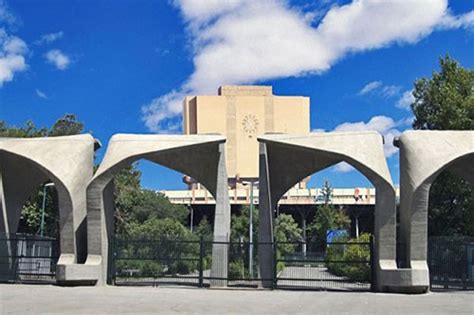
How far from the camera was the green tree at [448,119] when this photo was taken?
29188 millimetres

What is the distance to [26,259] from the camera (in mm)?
25953

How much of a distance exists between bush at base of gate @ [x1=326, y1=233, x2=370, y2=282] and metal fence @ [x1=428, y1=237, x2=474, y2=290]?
3335mm

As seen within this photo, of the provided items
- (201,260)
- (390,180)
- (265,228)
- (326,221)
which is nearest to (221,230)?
(201,260)

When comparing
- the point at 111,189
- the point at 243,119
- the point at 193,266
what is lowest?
the point at 193,266

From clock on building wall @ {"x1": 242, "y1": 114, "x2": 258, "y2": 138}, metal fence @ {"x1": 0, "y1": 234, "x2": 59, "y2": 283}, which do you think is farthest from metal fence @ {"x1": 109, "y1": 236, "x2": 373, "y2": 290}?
clock on building wall @ {"x1": 242, "y1": 114, "x2": 258, "y2": 138}

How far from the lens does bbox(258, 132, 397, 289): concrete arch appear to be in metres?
21.4

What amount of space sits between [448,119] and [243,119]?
83.8 meters

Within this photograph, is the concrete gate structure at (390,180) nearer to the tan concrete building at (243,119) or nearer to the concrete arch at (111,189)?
the concrete arch at (111,189)

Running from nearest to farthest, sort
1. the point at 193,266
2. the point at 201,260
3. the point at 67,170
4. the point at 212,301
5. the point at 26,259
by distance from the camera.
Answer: the point at 212,301
the point at 201,260
the point at 67,170
the point at 26,259
the point at 193,266

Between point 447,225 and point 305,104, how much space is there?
274 feet

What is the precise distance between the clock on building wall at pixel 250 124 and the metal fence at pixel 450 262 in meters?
89.8

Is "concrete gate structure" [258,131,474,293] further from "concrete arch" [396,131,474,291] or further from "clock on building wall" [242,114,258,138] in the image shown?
"clock on building wall" [242,114,258,138]

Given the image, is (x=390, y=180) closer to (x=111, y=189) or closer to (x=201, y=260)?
(x=201, y=260)

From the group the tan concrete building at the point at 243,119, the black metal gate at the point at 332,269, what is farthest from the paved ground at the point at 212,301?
the tan concrete building at the point at 243,119
